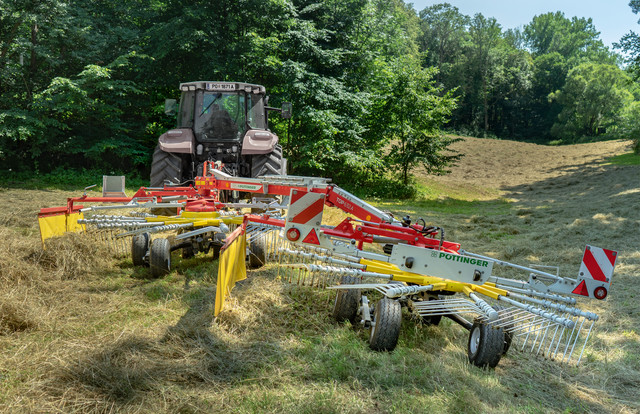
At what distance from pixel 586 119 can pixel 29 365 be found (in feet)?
142

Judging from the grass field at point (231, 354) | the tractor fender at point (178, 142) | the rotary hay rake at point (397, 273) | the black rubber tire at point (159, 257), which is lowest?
the grass field at point (231, 354)

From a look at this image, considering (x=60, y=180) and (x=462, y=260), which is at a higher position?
Result: (x=462, y=260)

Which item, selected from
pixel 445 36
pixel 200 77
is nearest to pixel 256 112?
pixel 200 77

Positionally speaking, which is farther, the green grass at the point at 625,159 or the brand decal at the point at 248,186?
the green grass at the point at 625,159

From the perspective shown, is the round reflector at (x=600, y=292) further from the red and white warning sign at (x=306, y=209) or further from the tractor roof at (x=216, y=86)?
the tractor roof at (x=216, y=86)

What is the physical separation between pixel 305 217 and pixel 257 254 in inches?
51.6

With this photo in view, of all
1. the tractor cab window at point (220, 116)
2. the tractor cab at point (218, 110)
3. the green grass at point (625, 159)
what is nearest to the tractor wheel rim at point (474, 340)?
the tractor cab at point (218, 110)

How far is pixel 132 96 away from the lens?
1349 cm

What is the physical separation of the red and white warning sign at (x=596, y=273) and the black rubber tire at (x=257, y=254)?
107 inches

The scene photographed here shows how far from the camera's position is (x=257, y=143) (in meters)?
7.25

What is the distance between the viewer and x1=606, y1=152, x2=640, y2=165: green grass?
20031 millimetres

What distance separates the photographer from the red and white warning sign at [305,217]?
342cm

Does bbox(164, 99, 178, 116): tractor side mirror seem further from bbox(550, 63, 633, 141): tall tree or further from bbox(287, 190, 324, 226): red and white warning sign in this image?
bbox(550, 63, 633, 141): tall tree

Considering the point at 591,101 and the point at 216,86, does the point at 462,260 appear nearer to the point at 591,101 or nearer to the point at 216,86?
the point at 216,86
